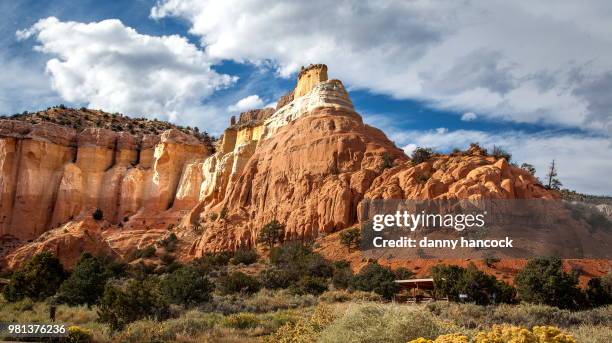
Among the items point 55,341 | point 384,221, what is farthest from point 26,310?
point 384,221

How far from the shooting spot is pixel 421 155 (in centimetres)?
4678

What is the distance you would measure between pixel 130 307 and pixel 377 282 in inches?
546

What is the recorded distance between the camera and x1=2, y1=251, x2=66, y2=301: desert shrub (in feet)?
95.4

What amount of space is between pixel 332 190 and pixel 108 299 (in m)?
27.2

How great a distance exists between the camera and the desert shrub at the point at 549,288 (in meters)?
25.5

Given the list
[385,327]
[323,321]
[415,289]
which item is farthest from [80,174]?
[385,327]

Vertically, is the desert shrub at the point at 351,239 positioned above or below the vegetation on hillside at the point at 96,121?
below

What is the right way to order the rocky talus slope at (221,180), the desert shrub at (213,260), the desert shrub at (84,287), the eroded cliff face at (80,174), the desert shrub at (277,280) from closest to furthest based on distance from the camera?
the desert shrub at (84,287)
the desert shrub at (277,280)
the desert shrub at (213,260)
the rocky talus slope at (221,180)
the eroded cliff face at (80,174)

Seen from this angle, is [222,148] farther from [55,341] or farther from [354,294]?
[55,341]

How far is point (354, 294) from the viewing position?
90.4ft

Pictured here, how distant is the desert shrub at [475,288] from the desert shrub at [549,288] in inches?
30.3

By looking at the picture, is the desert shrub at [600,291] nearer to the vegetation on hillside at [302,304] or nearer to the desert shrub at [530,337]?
the vegetation on hillside at [302,304]

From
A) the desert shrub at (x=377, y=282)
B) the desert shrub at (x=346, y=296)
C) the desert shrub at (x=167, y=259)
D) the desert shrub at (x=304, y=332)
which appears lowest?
the desert shrub at (x=346, y=296)

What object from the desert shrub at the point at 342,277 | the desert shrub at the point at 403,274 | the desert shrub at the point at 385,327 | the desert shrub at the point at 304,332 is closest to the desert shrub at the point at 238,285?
the desert shrub at the point at 342,277
